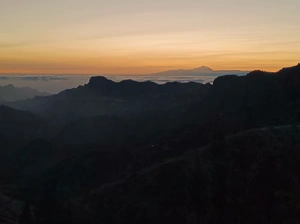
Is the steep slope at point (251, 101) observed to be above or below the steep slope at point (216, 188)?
above

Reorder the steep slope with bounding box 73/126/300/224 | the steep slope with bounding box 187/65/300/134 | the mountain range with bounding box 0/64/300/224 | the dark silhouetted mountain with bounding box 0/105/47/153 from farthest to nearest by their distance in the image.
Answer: the dark silhouetted mountain with bounding box 0/105/47/153
the steep slope with bounding box 187/65/300/134
the mountain range with bounding box 0/64/300/224
the steep slope with bounding box 73/126/300/224

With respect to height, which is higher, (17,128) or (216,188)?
(216,188)

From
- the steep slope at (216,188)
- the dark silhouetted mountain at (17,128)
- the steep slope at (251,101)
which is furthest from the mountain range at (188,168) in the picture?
the dark silhouetted mountain at (17,128)

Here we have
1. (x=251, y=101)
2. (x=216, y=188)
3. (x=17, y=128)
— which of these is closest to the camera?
(x=216, y=188)

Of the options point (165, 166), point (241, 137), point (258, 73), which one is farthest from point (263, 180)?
point (258, 73)

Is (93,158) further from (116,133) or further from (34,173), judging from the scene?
(116,133)

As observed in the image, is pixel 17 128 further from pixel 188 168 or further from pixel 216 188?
pixel 216 188

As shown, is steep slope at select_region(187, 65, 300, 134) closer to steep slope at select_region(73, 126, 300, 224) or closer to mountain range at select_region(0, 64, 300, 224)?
mountain range at select_region(0, 64, 300, 224)

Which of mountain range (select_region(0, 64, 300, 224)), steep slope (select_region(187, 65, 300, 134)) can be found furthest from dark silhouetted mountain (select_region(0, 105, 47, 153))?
steep slope (select_region(187, 65, 300, 134))

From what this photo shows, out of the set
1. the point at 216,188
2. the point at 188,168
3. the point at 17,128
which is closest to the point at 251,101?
the point at 188,168

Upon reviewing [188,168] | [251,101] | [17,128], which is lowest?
[17,128]

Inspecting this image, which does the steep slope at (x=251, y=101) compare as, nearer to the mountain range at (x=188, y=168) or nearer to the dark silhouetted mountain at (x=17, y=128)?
the mountain range at (x=188, y=168)
